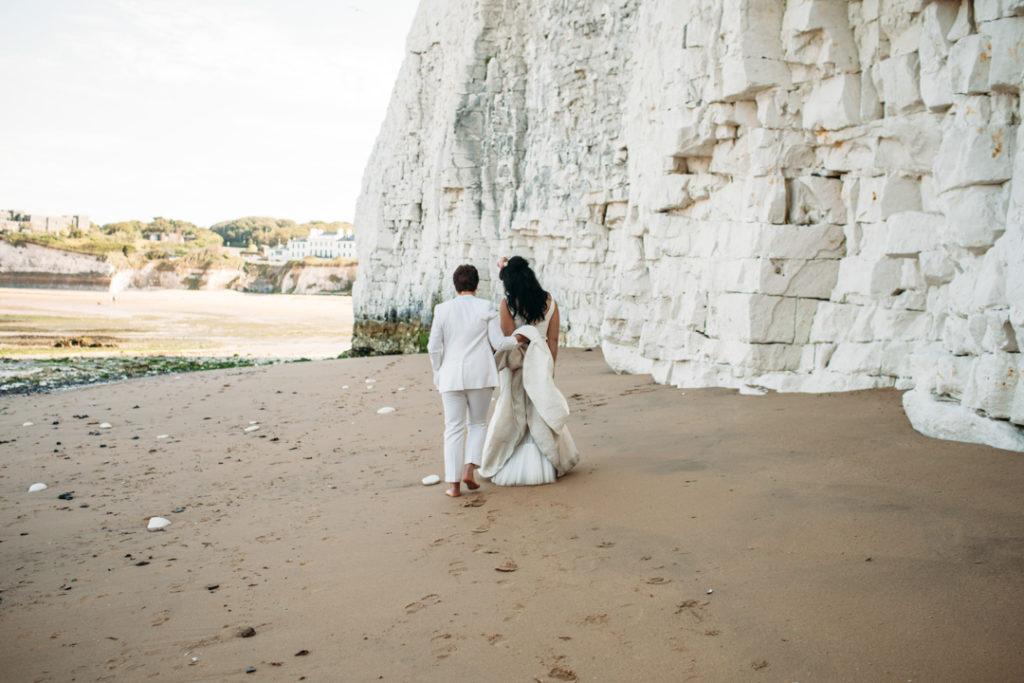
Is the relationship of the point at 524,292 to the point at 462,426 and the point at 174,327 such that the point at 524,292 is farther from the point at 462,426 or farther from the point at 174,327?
the point at 174,327

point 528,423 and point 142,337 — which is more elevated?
point 528,423

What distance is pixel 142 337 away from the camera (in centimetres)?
2961

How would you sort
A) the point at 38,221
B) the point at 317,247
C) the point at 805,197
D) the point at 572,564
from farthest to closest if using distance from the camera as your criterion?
1. the point at 317,247
2. the point at 38,221
3. the point at 805,197
4. the point at 572,564

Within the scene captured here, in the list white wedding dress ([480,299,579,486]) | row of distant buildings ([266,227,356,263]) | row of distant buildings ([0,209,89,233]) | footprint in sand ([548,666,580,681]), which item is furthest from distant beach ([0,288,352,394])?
row of distant buildings ([266,227,356,263])

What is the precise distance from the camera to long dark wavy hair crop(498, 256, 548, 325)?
189 inches

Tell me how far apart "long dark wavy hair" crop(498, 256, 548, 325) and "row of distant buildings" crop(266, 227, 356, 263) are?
110757 mm

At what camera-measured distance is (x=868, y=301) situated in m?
6.48

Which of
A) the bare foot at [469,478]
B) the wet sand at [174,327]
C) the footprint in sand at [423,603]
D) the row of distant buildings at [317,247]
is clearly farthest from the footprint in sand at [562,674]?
the row of distant buildings at [317,247]

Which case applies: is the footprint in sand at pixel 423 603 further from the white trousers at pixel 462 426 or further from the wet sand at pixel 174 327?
the wet sand at pixel 174 327

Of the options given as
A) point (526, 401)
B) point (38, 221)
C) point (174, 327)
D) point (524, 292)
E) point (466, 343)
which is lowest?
point (174, 327)

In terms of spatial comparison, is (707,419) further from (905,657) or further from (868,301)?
(905,657)

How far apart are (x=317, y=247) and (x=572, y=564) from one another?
4597 inches

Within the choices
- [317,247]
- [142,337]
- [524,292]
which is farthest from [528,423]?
[317,247]

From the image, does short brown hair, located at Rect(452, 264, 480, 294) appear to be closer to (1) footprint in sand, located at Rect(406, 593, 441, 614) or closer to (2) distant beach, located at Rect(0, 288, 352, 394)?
(1) footprint in sand, located at Rect(406, 593, 441, 614)
